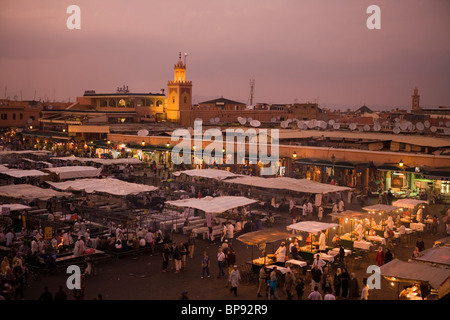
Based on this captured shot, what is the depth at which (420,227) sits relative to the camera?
22.0 metres

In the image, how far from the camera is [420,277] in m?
12.5

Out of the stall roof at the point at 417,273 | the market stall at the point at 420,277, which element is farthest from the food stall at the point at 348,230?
the stall roof at the point at 417,273

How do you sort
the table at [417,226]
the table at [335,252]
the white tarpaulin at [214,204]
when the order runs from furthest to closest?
the table at [417,226] → the white tarpaulin at [214,204] → the table at [335,252]

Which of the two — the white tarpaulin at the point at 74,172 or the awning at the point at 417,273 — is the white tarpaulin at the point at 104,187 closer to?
the white tarpaulin at the point at 74,172

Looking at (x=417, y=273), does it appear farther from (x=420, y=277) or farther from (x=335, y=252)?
(x=335, y=252)

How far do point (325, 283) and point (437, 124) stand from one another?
199 feet

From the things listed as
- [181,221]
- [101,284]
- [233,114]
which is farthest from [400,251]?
[233,114]

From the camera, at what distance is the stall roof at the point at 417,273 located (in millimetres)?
12359

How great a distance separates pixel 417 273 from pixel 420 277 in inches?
10.0

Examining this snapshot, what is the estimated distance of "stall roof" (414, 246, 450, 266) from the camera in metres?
14.1

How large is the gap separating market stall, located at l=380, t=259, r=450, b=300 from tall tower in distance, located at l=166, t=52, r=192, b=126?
6319 cm

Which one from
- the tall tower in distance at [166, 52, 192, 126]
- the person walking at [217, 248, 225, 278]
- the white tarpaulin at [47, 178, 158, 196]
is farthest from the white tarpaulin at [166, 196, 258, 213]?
the tall tower in distance at [166, 52, 192, 126]

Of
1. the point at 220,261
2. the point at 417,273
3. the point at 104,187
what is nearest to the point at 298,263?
the point at 220,261

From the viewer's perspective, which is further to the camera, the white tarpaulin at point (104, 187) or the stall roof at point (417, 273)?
the white tarpaulin at point (104, 187)
